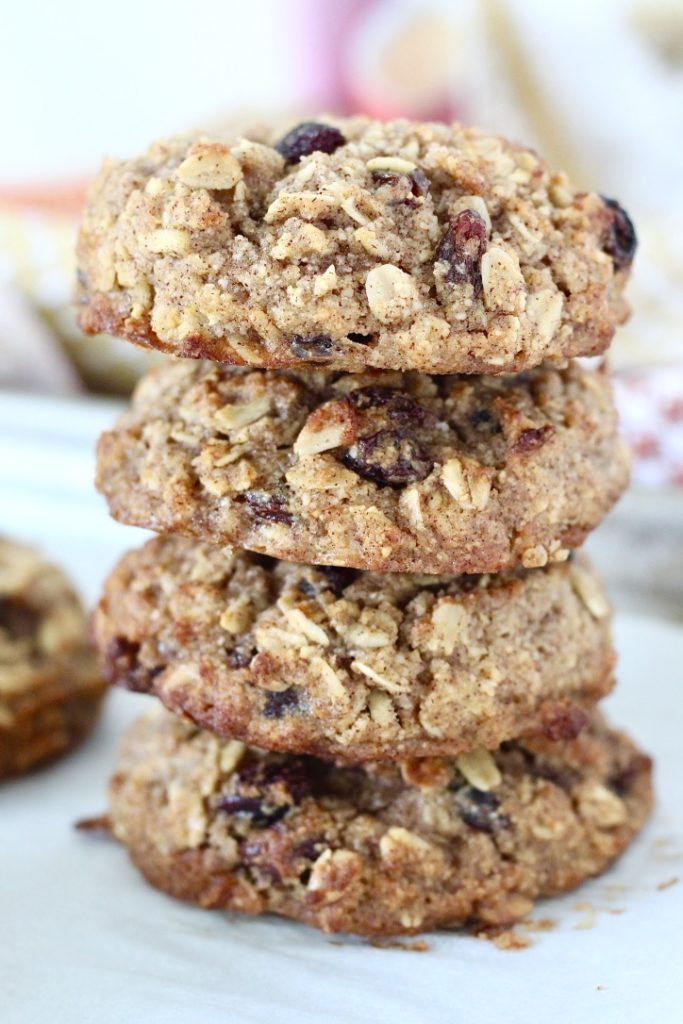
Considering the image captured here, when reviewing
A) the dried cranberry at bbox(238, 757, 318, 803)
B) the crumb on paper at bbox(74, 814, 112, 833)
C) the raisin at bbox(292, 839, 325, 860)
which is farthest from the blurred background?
the crumb on paper at bbox(74, 814, 112, 833)

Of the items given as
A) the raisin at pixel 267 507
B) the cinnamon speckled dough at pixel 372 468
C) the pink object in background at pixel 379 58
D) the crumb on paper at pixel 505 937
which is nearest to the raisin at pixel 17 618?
the cinnamon speckled dough at pixel 372 468

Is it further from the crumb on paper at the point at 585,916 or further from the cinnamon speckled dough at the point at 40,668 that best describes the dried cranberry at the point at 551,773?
the cinnamon speckled dough at the point at 40,668

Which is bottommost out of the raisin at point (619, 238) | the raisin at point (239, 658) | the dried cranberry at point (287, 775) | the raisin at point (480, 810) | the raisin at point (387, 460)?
the dried cranberry at point (287, 775)

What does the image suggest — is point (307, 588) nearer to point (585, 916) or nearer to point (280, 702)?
point (280, 702)

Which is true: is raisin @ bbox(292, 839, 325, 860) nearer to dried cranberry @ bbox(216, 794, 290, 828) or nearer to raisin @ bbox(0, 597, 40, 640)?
dried cranberry @ bbox(216, 794, 290, 828)

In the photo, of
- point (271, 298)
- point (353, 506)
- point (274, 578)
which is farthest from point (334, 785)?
point (271, 298)

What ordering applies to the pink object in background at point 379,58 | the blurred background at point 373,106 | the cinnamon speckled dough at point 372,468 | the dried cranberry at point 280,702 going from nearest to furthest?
the cinnamon speckled dough at point 372,468
the dried cranberry at point 280,702
the blurred background at point 373,106
the pink object in background at point 379,58

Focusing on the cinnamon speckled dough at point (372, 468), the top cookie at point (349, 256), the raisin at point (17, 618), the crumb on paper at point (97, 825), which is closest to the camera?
the top cookie at point (349, 256)

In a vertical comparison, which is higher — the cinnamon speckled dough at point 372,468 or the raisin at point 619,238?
the raisin at point 619,238
